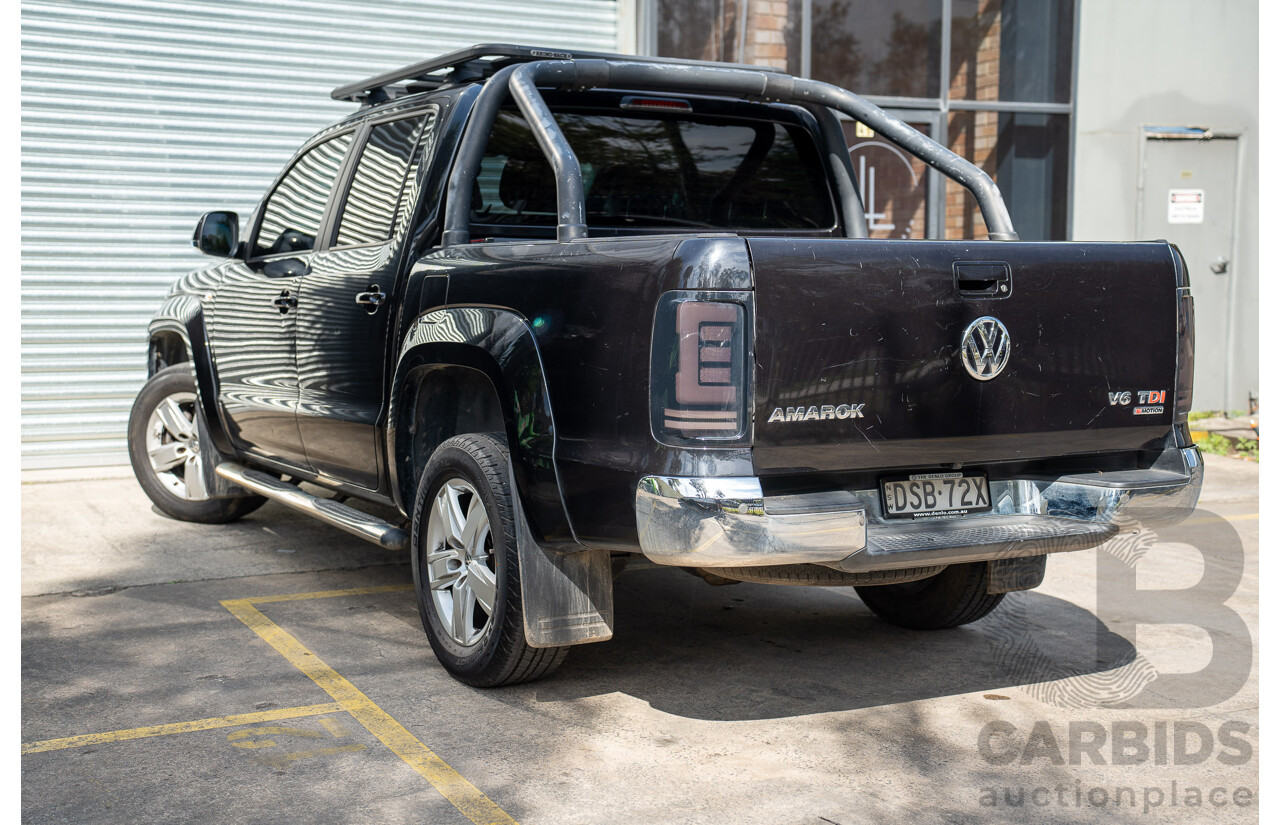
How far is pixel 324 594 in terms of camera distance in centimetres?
570

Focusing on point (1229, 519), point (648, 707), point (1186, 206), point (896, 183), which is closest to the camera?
point (648, 707)

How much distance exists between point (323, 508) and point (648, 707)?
1875mm

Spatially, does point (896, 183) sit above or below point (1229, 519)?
above

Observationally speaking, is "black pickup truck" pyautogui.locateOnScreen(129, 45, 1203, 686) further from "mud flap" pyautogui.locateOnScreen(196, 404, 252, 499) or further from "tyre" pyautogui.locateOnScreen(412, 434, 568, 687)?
"mud flap" pyautogui.locateOnScreen(196, 404, 252, 499)

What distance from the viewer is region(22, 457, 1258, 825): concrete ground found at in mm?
3424

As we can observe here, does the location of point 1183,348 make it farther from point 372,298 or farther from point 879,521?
point 372,298

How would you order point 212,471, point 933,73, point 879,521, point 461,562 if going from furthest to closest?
point 933,73
point 212,471
point 461,562
point 879,521

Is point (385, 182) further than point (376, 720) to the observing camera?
Yes

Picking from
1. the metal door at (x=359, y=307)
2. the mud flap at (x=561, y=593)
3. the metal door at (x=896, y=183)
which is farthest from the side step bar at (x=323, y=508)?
the metal door at (x=896, y=183)

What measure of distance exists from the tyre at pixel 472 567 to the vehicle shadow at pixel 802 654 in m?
0.26

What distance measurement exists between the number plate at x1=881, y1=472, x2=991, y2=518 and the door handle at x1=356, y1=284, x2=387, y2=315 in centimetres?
223

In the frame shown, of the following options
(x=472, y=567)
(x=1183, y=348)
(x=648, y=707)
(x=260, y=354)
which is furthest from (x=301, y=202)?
(x=1183, y=348)

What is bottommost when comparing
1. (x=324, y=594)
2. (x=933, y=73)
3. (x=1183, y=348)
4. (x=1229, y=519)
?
(x=1229, y=519)

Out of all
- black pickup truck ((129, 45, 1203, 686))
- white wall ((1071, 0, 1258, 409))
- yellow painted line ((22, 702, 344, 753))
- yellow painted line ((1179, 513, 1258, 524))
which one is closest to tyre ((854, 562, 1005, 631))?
black pickup truck ((129, 45, 1203, 686))
